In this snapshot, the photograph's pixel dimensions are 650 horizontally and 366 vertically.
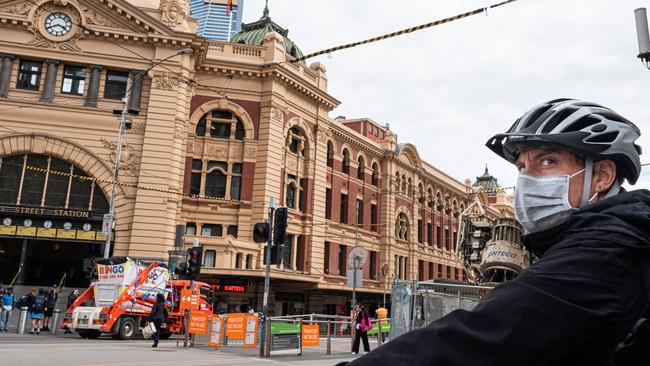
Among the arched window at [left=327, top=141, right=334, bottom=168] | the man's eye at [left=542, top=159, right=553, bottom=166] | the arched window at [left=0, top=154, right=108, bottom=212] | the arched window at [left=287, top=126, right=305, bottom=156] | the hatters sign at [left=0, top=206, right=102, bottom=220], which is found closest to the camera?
the man's eye at [left=542, top=159, right=553, bottom=166]

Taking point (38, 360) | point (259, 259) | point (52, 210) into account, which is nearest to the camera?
point (38, 360)

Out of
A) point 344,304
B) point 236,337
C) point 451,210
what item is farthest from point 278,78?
point 451,210

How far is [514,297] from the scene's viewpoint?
113 centimetres

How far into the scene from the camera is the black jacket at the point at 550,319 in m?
1.10

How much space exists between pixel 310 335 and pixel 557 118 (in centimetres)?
1738

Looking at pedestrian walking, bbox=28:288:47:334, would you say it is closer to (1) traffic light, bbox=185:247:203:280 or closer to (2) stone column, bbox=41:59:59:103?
(1) traffic light, bbox=185:247:203:280

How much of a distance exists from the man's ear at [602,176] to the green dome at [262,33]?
41.3 metres

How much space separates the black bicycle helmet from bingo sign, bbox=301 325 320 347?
16.7 m

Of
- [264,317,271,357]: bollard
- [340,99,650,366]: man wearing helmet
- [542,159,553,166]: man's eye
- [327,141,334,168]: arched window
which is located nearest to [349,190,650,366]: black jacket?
[340,99,650,366]: man wearing helmet

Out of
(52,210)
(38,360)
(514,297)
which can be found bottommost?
(38,360)

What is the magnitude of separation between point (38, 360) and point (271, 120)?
24.8 m

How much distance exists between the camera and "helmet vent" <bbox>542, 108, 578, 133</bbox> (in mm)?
1739

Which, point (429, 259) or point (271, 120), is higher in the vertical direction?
point (271, 120)

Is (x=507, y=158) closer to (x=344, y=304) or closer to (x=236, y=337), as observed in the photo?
(x=236, y=337)
